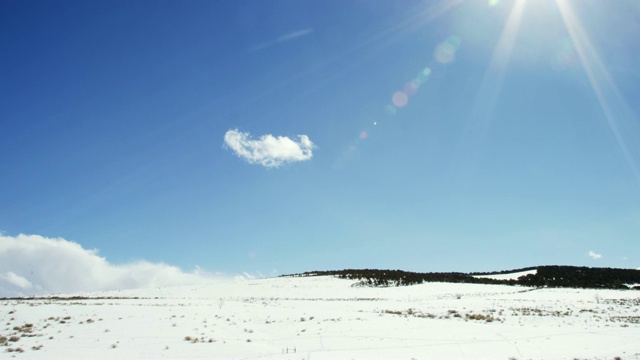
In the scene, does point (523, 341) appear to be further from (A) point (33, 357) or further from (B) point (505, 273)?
(B) point (505, 273)

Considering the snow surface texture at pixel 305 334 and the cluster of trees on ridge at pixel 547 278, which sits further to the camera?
the cluster of trees on ridge at pixel 547 278

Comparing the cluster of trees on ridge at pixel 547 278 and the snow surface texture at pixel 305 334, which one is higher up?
the cluster of trees on ridge at pixel 547 278

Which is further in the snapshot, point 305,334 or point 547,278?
point 547,278

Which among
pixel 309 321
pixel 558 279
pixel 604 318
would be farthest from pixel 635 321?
pixel 558 279

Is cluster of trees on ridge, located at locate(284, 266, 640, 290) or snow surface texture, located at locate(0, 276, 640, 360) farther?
cluster of trees on ridge, located at locate(284, 266, 640, 290)

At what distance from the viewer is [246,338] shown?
834 inches

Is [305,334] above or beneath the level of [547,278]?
beneath

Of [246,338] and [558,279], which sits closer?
[246,338]

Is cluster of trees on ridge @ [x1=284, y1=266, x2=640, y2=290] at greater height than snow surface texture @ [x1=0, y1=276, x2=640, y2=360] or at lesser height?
greater

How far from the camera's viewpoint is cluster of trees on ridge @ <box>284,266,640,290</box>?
7375 centimetres

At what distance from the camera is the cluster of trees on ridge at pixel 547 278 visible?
73750 millimetres

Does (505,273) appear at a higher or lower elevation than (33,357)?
higher

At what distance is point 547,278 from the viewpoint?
8550cm

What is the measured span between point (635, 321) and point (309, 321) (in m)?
23.6
